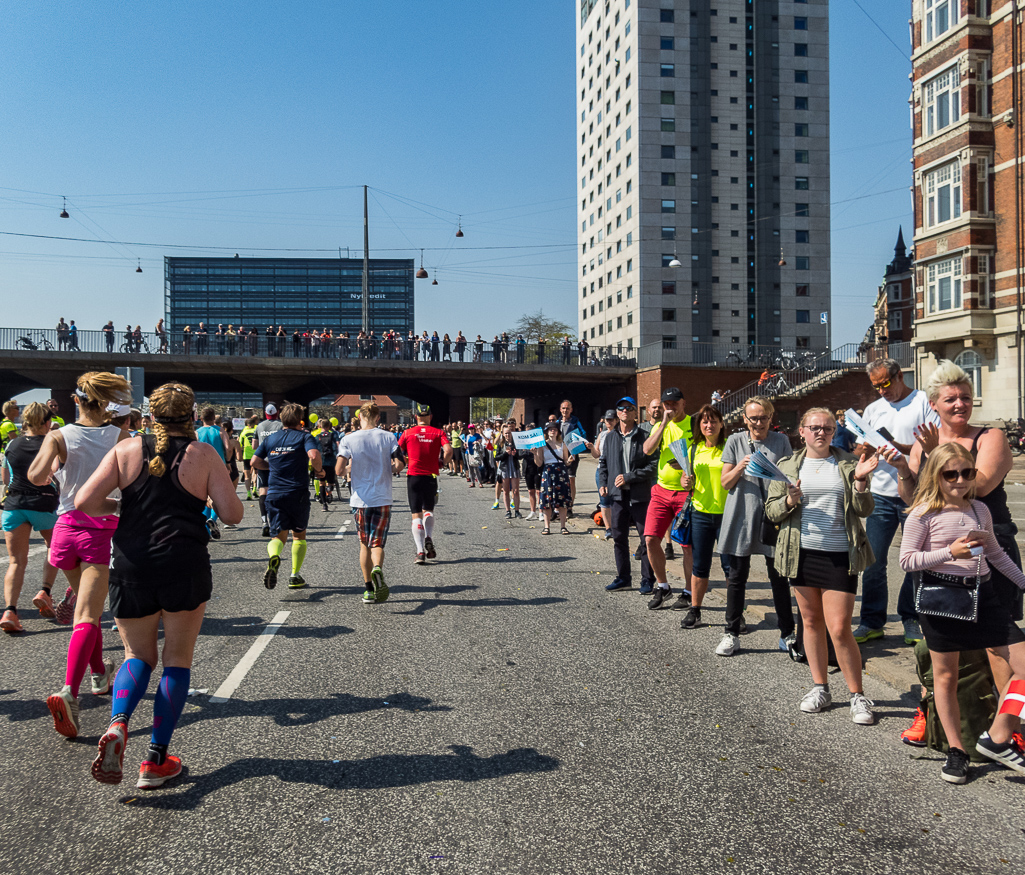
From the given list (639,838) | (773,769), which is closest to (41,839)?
(639,838)

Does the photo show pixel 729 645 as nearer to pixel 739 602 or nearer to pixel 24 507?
pixel 739 602

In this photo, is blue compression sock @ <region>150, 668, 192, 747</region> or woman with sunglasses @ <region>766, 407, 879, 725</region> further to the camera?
woman with sunglasses @ <region>766, 407, 879, 725</region>

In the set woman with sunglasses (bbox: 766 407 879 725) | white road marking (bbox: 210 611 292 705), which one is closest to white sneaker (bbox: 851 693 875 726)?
woman with sunglasses (bbox: 766 407 879 725)

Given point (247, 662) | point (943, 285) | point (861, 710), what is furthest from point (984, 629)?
point (943, 285)

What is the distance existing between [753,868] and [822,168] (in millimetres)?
82938

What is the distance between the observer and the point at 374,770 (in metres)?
4.01

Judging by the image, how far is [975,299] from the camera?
1133 inches

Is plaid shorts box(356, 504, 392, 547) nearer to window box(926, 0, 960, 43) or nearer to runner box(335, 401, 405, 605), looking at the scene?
runner box(335, 401, 405, 605)

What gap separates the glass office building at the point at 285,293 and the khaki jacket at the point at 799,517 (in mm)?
119959

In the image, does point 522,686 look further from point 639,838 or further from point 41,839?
point 41,839

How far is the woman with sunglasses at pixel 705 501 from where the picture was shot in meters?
6.85

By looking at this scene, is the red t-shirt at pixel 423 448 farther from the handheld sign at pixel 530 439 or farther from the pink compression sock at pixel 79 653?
the pink compression sock at pixel 79 653

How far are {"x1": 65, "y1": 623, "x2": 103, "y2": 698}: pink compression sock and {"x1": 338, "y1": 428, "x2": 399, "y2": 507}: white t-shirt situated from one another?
384 centimetres

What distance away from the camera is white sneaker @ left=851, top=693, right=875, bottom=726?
4.66 m
